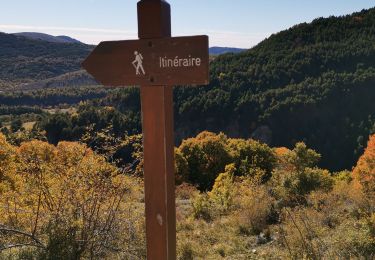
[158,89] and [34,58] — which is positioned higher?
[34,58]

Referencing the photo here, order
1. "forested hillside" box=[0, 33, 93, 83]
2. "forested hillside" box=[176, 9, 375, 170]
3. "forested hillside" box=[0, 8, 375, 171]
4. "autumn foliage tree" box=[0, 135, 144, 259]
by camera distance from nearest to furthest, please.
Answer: "autumn foliage tree" box=[0, 135, 144, 259] < "forested hillside" box=[0, 8, 375, 171] < "forested hillside" box=[176, 9, 375, 170] < "forested hillside" box=[0, 33, 93, 83]

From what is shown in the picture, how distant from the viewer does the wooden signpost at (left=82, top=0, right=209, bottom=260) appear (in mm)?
2248

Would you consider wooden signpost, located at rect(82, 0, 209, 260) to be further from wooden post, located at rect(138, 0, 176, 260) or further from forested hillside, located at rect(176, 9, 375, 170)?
forested hillside, located at rect(176, 9, 375, 170)

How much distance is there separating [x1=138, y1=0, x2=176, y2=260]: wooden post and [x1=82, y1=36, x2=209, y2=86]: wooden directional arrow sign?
0.20ft

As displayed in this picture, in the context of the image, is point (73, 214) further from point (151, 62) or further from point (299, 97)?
point (299, 97)

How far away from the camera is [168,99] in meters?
2.33

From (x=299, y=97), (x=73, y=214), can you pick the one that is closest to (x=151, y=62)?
(x=73, y=214)

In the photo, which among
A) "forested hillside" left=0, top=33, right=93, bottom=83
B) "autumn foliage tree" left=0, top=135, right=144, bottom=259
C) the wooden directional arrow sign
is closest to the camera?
the wooden directional arrow sign

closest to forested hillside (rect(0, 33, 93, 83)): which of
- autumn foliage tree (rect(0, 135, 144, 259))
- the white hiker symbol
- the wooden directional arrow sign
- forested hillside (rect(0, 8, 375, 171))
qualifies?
forested hillside (rect(0, 8, 375, 171))

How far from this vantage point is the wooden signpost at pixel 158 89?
225 cm

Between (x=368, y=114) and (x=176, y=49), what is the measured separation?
82848mm

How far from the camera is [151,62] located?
2307 mm

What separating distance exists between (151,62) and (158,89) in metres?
0.16

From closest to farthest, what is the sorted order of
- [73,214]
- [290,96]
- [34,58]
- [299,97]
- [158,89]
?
1. [158,89]
2. [73,214]
3. [299,97]
4. [290,96]
5. [34,58]
